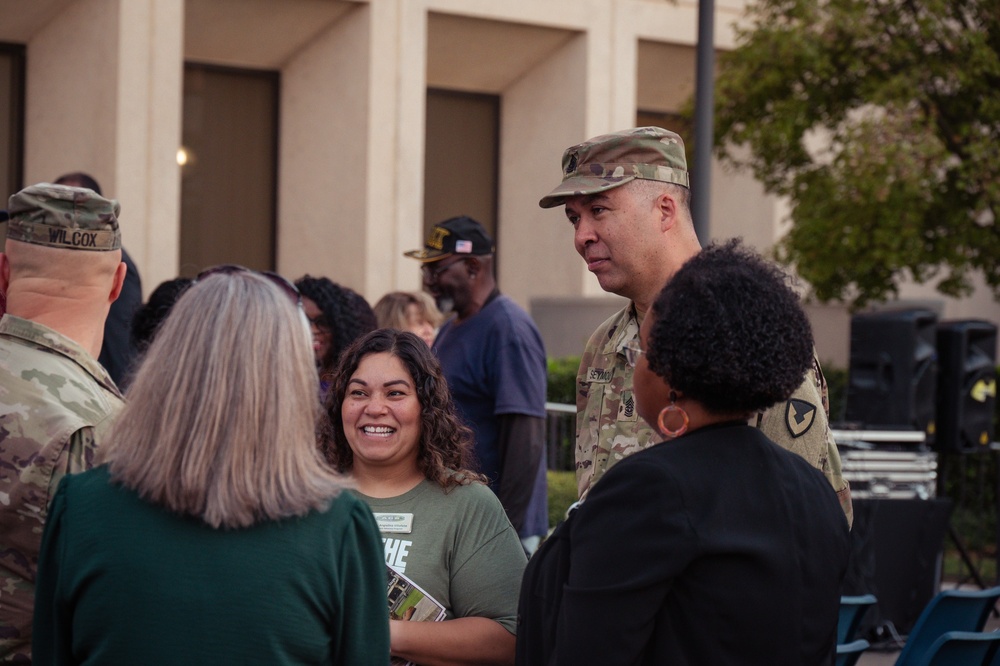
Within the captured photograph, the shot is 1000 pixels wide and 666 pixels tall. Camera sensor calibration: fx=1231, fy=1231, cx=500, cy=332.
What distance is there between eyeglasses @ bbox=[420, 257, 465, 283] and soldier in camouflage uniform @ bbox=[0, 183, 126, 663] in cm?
295

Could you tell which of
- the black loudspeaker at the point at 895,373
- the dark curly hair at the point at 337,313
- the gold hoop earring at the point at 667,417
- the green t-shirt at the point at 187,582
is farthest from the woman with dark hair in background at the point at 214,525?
the black loudspeaker at the point at 895,373

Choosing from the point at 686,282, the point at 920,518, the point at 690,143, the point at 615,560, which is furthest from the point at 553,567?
the point at 690,143

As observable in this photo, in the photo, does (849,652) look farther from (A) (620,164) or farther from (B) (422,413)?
(A) (620,164)

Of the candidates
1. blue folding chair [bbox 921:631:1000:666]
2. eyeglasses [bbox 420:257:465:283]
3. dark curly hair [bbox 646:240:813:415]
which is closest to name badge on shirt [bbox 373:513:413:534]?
dark curly hair [bbox 646:240:813:415]

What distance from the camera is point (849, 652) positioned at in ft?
14.4

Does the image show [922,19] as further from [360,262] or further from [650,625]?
[650,625]

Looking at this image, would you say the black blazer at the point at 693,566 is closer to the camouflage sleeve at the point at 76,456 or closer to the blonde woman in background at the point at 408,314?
the camouflage sleeve at the point at 76,456

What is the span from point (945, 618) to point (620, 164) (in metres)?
2.38

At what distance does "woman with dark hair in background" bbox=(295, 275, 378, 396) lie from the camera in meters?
5.11

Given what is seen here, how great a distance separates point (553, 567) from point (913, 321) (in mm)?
6911

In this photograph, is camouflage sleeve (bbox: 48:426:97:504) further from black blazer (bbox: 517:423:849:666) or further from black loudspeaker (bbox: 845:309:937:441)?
black loudspeaker (bbox: 845:309:937:441)

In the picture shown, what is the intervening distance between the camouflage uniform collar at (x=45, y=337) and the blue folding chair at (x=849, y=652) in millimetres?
2856

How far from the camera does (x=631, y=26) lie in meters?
14.6

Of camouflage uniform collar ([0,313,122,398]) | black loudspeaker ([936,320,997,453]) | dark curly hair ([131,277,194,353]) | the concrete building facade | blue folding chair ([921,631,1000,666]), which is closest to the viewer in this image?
camouflage uniform collar ([0,313,122,398])
